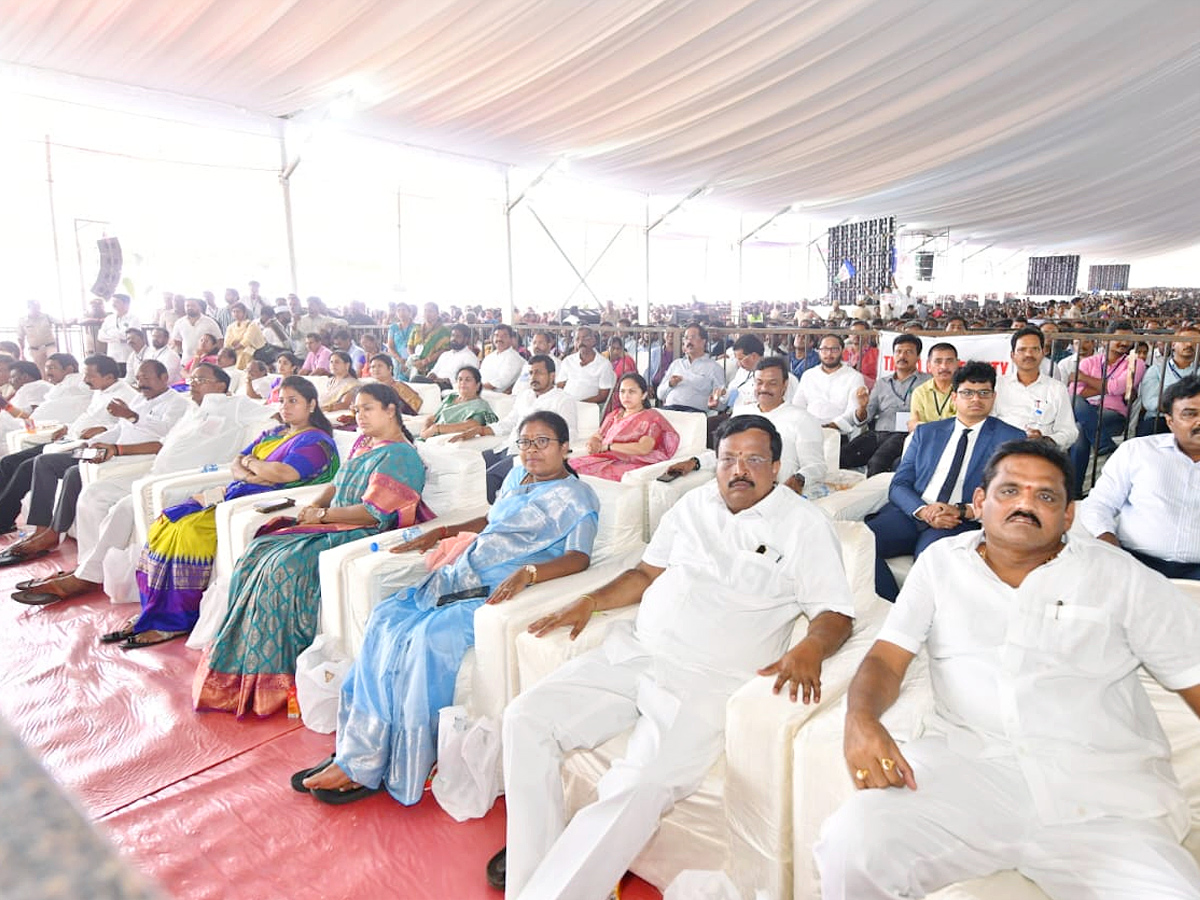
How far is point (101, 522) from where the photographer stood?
4.04 metres

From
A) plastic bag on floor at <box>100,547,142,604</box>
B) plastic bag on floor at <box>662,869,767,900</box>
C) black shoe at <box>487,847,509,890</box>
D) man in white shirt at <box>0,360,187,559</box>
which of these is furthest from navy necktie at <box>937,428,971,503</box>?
man in white shirt at <box>0,360,187,559</box>

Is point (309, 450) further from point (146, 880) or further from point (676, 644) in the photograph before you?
point (146, 880)

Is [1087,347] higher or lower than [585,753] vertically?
higher

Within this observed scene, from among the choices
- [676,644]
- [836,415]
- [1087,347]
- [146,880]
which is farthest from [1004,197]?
[146,880]

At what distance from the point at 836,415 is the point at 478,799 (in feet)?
10.1

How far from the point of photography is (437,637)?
2271 millimetres

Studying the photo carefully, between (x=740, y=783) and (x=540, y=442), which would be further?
(x=540, y=442)

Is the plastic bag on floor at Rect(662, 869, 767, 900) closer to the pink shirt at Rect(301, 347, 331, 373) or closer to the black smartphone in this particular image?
the black smartphone

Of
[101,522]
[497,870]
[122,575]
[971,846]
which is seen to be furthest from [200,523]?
[971,846]

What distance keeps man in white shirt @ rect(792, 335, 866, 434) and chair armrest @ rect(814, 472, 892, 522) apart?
1293 millimetres

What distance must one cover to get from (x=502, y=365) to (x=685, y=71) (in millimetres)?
2454

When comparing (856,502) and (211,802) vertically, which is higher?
(856,502)

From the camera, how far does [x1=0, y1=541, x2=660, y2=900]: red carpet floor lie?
1.96 m

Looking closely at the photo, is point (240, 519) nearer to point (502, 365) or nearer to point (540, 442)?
point (540, 442)
